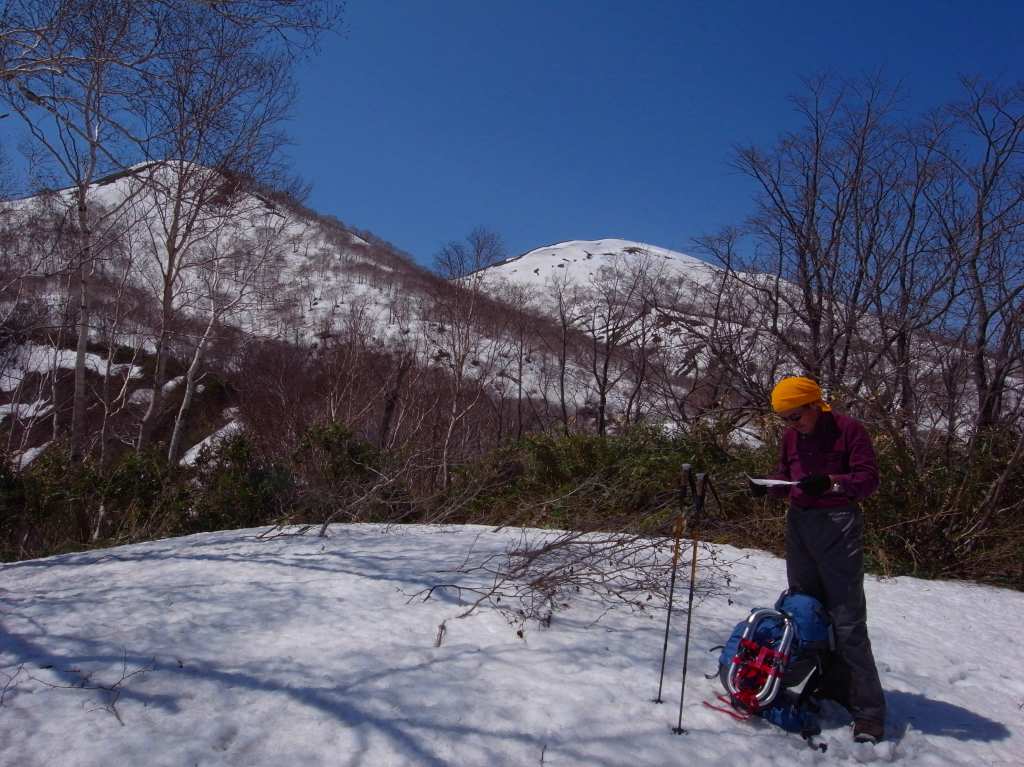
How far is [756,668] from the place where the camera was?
3.21 m

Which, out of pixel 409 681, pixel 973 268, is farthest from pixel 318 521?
pixel 973 268

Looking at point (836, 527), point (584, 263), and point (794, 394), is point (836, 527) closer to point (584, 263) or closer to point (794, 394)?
point (794, 394)

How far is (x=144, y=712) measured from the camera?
293 cm

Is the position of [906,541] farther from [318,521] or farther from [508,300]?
[508,300]

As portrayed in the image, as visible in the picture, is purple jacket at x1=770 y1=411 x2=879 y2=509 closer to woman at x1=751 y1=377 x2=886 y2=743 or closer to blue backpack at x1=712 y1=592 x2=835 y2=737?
woman at x1=751 y1=377 x2=886 y2=743

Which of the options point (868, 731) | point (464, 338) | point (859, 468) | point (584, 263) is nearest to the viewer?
point (868, 731)

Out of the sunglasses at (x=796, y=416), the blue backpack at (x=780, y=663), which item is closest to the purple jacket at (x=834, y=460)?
the sunglasses at (x=796, y=416)

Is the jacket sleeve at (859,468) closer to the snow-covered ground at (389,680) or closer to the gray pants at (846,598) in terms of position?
the gray pants at (846,598)

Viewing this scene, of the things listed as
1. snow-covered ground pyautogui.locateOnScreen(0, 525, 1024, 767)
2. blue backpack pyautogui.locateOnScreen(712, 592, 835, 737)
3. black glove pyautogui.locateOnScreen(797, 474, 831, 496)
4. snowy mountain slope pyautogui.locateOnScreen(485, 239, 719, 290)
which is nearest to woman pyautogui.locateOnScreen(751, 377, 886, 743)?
black glove pyautogui.locateOnScreen(797, 474, 831, 496)

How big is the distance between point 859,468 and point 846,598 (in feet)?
2.05

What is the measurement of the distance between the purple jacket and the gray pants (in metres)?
0.08

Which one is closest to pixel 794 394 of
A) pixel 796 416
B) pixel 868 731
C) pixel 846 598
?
pixel 796 416

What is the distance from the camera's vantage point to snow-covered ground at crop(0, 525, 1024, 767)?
9.28 ft

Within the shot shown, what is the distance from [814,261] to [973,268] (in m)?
2.09
